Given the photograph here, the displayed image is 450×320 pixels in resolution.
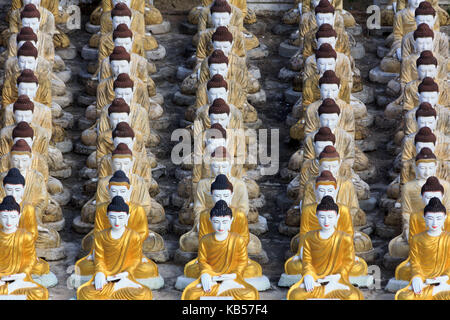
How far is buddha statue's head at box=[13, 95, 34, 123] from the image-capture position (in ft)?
78.4

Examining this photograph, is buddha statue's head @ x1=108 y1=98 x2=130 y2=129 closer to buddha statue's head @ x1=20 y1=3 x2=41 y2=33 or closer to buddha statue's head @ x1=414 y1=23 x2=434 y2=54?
buddha statue's head @ x1=20 y1=3 x2=41 y2=33

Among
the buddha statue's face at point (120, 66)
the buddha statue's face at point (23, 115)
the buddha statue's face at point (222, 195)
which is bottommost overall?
the buddha statue's face at point (222, 195)

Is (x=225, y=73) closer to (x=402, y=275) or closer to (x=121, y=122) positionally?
(x=121, y=122)

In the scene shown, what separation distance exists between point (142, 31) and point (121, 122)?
3886 millimetres

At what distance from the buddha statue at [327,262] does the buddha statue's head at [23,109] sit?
4.33 metres

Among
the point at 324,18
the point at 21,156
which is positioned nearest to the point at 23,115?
the point at 21,156

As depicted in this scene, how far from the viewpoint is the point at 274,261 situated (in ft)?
75.6

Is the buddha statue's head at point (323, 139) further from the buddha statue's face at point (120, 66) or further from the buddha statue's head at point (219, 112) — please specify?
the buddha statue's face at point (120, 66)

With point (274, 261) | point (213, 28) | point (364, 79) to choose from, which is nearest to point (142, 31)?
point (213, 28)

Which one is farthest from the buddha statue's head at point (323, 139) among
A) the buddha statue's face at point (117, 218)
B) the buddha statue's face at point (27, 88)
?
the buddha statue's face at point (27, 88)

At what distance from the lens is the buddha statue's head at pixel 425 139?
75.1 ft

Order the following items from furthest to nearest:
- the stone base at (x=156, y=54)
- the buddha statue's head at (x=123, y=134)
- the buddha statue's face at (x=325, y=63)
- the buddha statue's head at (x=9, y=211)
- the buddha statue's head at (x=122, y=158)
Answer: the stone base at (x=156, y=54) → the buddha statue's face at (x=325, y=63) → the buddha statue's head at (x=123, y=134) → the buddha statue's head at (x=122, y=158) → the buddha statue's head at (x=9, y=211)

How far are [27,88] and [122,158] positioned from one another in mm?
2358
